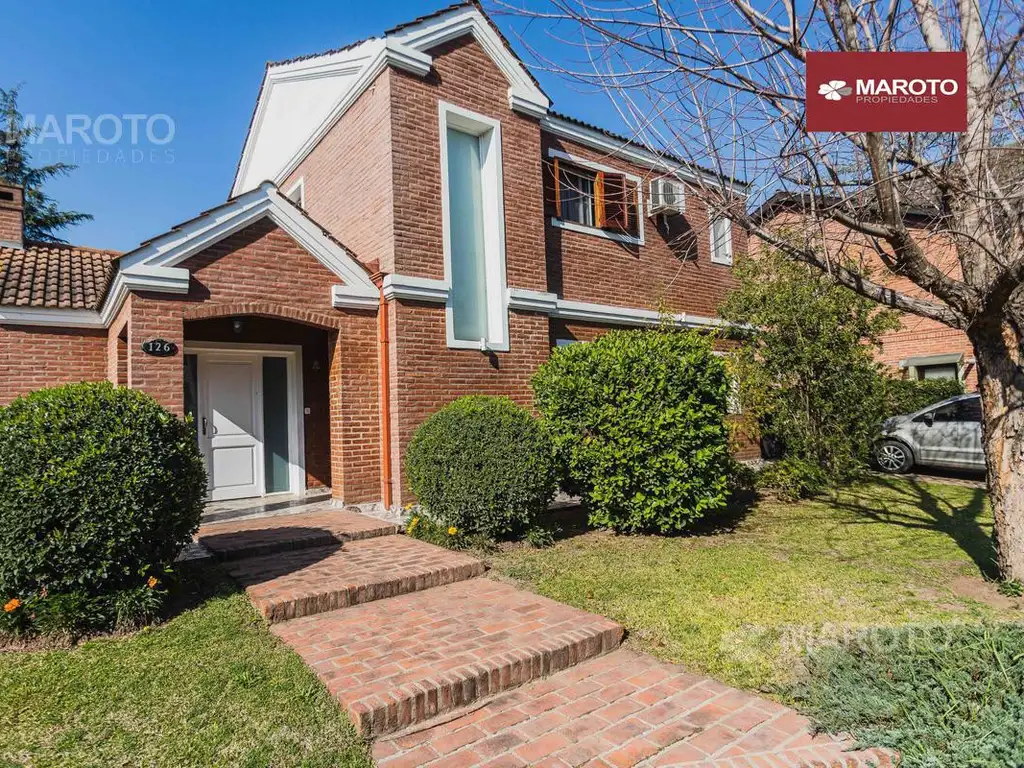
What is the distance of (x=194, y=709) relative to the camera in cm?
340

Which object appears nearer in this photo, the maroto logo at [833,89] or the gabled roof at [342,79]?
the maroto logo at [833,89]

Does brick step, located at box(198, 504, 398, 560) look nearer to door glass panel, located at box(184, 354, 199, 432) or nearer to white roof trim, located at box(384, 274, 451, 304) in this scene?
door glass panel, located at box(184, 354, 199, 432)

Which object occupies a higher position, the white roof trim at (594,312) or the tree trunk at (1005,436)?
the white roof trim at (594,312)

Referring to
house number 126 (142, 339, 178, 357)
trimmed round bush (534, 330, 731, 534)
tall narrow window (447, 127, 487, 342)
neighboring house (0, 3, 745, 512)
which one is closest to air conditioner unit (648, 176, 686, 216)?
neighboring house (0, 3, 745, 512)

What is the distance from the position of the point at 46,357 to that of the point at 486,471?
22.3 feet

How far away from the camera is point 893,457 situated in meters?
12.8

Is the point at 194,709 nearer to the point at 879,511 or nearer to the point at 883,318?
the point at 879,511

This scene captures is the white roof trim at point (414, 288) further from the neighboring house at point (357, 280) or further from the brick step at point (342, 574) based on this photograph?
the brick step at point (342, 574)

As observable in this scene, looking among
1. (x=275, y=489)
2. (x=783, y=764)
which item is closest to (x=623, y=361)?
(x=783, y=764)

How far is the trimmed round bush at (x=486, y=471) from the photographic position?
6750 millimetres

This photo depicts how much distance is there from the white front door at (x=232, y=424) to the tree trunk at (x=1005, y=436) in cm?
933

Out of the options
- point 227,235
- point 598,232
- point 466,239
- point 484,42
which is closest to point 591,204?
point 598,232

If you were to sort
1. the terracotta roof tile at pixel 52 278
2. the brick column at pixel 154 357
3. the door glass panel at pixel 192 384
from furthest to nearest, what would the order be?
the door glass panel at pixel 192 384, the terracotta roof tile at pixel 52 278, the brick column at pixel 154 357

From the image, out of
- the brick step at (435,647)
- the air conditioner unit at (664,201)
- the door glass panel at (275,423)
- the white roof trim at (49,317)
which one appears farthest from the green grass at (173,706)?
the air conditioner unit at (664,201)
